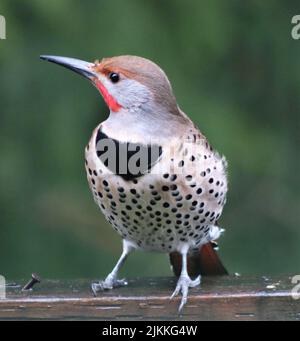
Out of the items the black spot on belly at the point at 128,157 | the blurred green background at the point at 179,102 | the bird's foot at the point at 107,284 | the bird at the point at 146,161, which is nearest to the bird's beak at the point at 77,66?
the bird at the point at 146,161

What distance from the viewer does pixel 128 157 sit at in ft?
10.7

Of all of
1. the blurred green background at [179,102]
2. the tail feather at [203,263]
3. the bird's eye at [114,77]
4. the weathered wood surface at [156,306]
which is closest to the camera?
the weathered wood surface at [156,306]

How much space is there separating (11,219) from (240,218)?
130cm

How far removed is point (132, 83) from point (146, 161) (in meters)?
0.26

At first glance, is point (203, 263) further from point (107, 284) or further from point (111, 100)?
point (111, 100)

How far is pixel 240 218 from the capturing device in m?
5.85

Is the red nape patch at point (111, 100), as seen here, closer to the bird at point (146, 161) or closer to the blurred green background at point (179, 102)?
the bird at point (146, 161)

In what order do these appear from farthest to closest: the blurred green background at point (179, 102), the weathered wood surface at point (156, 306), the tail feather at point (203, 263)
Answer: the blurred green background at point (179, 102) → the tail feather at point (203, 263) → the weathered wood surface at point (156, 306)

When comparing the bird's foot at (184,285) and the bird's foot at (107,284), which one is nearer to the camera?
A: the bird's foot at (184,285)

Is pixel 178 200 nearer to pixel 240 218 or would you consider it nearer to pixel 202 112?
pixel 202 112

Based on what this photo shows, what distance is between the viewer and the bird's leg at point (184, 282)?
123 inches

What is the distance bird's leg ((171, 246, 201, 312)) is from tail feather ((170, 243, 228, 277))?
8 centimetres

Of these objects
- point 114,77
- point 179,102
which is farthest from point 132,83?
point 179,102

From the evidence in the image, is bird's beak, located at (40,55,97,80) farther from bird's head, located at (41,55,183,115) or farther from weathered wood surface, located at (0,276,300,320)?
weathered wood surface, located at (0,276,300,320)
